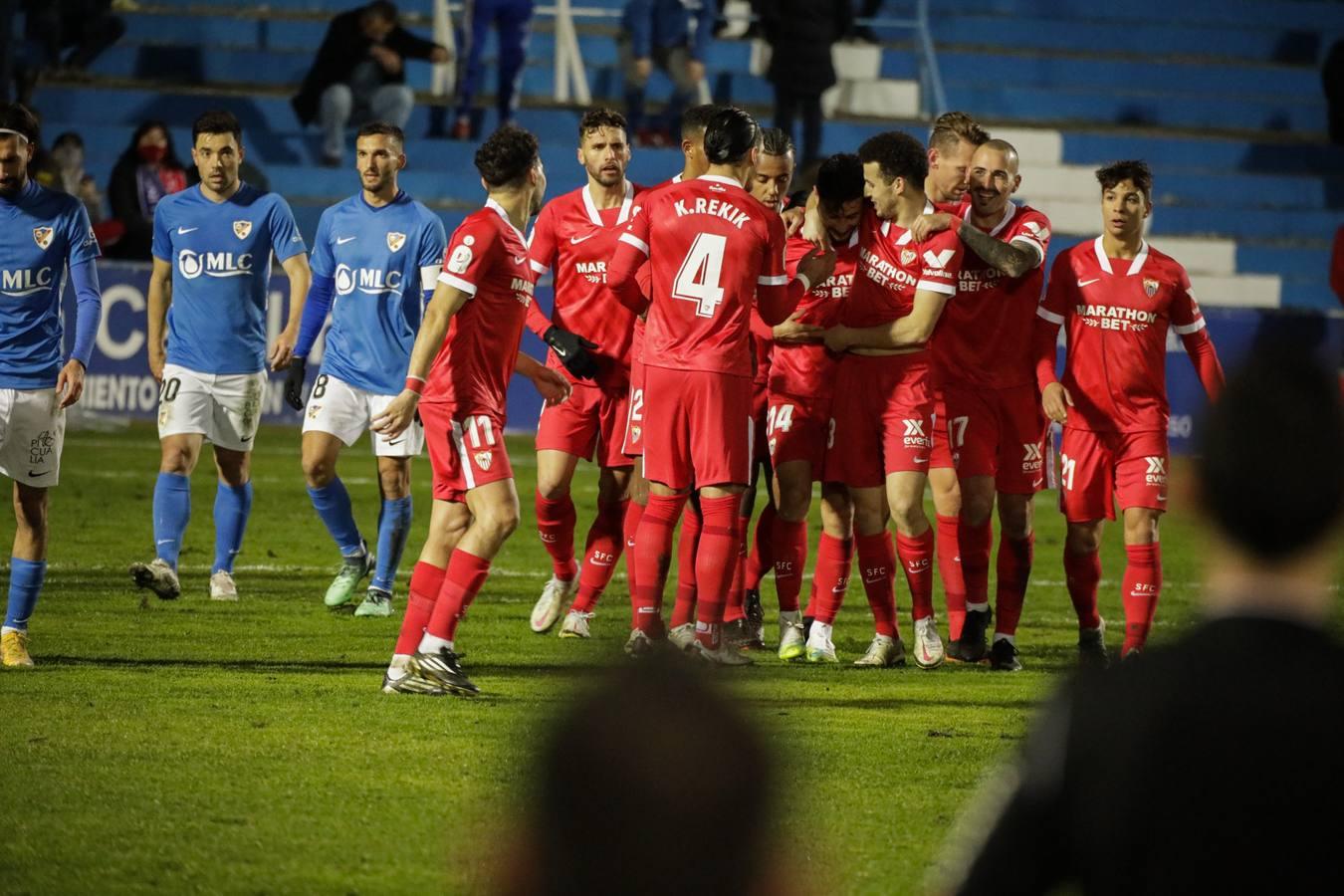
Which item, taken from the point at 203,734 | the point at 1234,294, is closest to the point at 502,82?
the point at 1234,294

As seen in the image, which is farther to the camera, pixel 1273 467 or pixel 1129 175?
pixel 1129 175

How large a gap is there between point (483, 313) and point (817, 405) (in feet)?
6.13

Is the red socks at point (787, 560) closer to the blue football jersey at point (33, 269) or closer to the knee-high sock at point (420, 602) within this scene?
the knee-high sock at point (420, 602)

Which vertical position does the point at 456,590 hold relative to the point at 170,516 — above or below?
above

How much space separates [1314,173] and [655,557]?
19.5 m

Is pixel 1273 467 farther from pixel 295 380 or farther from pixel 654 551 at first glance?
pixel 295 380

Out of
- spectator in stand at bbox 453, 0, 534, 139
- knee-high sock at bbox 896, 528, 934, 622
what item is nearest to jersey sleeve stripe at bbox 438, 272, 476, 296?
knee-high sock at bbox 896, 528, 934, 622

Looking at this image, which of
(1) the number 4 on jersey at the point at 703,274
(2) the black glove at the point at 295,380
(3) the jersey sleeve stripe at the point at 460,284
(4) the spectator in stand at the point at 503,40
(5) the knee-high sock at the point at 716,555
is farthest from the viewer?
(4) the spectator in stand at the point at 503,40

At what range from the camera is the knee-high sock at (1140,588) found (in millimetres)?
8219

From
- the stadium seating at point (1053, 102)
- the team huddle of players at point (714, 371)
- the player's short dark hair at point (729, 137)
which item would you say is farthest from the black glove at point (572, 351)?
the stadium seating at point (1053, 102)

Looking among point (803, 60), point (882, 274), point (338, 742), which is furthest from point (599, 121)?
point (803, 60)

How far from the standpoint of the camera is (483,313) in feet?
23.6

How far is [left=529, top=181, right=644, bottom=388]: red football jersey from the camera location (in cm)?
900

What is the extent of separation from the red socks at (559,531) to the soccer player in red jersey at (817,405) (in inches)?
44.1
